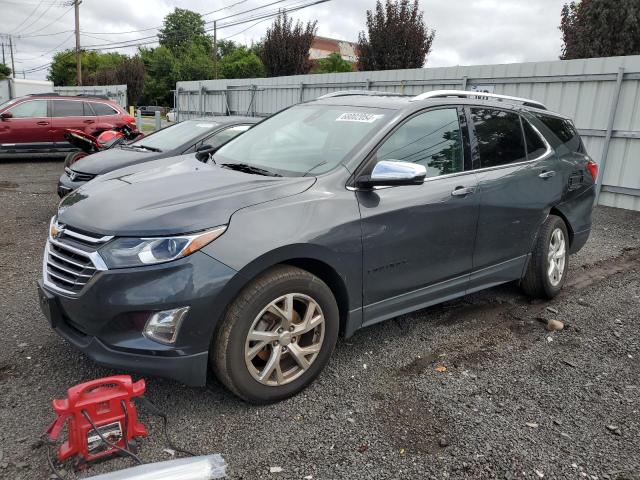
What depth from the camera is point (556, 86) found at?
9.42 metres

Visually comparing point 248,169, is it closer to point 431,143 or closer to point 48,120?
point 431,143

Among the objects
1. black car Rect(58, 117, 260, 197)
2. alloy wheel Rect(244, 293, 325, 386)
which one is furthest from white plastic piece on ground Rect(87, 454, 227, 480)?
black car Rect(58, 117, 260, 197)

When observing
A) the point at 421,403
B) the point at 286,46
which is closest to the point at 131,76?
the point at 286,46

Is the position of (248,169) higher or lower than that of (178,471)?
higher

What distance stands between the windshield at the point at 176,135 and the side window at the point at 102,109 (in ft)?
24.6

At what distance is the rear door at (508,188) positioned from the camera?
3.85 metres

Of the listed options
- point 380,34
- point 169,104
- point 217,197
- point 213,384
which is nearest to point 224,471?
point 213,384

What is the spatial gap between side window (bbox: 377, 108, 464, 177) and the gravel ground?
1.27 metres

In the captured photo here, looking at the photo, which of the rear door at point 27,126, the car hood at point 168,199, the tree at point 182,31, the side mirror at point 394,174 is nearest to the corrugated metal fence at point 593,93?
the side mirror at point 394,174

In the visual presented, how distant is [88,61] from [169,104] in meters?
21.9

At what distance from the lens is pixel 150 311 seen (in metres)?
2.49

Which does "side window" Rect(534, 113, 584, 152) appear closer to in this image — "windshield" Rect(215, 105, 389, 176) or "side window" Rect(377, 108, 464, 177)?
"side window" Rect(377, 108, 464, 177)

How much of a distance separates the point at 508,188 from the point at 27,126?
13.0m

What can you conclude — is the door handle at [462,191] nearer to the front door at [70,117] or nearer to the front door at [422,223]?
the front door at [422,223]
